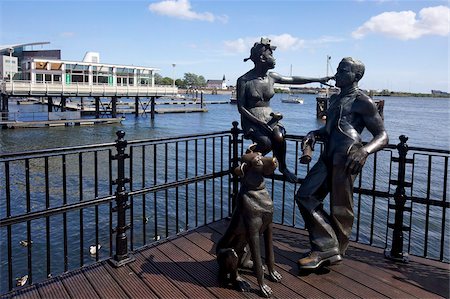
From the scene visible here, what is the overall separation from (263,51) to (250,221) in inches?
86.3

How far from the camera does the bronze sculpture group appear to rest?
149 inches

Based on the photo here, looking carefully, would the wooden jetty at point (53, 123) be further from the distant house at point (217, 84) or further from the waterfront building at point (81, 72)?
the distant house at point (217, 84)

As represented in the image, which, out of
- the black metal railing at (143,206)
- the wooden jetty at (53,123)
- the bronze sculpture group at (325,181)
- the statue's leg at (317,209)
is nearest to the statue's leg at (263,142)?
the bronze sculpture group at (325,181)

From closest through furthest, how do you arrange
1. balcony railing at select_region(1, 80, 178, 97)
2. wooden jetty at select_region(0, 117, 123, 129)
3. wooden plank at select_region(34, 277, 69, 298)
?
wooden plank at select_region(34, 277, 69, 298) → wooden jetty at select_region(0, 117, 123, 129) → balcony railing at select_region(1, 80, 178, 97)

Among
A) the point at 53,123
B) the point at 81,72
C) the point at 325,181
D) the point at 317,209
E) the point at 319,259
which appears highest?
the point at 81,72

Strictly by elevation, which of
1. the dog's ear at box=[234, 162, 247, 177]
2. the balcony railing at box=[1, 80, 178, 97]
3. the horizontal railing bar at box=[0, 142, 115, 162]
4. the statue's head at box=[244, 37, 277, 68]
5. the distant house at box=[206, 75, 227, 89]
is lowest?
the dog's ear at box=[234, 162, 247, 177]

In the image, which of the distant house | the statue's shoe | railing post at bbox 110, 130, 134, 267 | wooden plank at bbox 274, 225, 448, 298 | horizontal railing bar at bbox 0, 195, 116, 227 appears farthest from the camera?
the distant house

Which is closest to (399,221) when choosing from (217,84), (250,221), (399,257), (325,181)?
(399,257)

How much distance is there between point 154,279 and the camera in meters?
4.04

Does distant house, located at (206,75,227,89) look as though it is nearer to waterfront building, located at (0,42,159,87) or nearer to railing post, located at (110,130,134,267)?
waterfront building, located at (0,42,159,87)

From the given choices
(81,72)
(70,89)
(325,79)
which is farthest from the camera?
(81,72)

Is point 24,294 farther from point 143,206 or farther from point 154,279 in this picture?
point 143,206

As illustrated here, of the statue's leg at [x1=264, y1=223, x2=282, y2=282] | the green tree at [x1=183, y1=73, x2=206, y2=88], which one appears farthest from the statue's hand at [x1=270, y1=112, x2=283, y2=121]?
the green tree at [x1=183, y1=73, x2=206, y2=88]

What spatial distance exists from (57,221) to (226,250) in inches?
397
